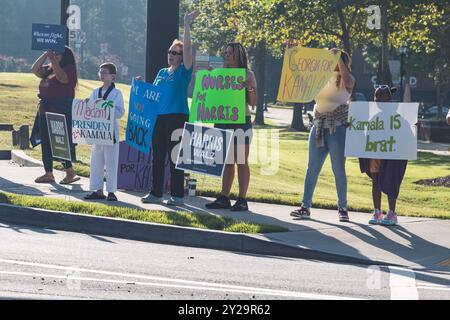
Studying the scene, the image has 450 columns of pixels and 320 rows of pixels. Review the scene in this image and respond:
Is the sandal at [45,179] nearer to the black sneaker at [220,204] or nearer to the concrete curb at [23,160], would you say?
the concrete curb at [23,160]

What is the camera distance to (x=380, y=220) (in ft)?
40.5

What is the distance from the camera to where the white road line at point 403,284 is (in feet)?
26.2

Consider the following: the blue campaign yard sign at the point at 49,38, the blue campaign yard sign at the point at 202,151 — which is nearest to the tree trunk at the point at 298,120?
the blue campaign yard sign at the point at 49,38

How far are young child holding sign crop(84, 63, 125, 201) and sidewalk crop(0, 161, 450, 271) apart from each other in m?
0.23

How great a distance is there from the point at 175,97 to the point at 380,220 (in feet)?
9.46

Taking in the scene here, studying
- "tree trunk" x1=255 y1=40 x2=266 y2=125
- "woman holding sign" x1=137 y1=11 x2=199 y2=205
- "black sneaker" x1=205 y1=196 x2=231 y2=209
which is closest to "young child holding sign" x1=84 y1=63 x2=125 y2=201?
"woman holding sign" x1=137 y1=11 x2=199 y2=205

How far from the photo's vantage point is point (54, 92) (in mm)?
14719

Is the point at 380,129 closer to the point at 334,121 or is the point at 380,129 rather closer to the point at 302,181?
the point at 334,121

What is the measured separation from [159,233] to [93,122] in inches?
112

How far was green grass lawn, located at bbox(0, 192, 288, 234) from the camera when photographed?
11086 millimetres

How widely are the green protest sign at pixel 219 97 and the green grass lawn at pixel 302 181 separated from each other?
1914 mm

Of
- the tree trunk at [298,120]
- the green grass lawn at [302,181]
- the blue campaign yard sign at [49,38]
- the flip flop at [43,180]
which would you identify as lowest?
the tree trunk at [298,120]

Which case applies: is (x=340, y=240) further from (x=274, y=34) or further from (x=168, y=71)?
(x=274, y=34)
